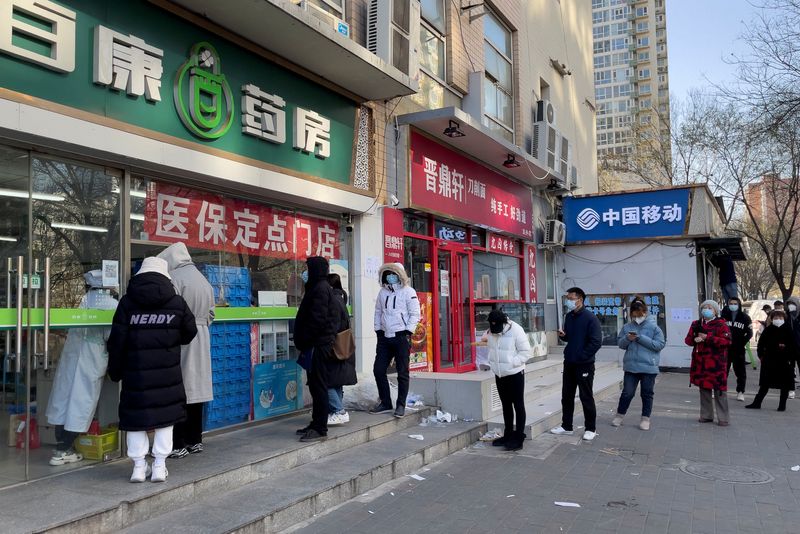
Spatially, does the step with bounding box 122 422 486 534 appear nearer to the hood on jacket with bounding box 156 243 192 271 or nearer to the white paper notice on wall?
the hood on jacket with bounding box 156 243 192 271

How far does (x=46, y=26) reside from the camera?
4836 mm

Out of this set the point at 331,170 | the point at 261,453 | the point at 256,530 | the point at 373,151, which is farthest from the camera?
the point at 373,151

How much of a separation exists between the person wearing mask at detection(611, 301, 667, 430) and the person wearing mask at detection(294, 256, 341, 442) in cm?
436

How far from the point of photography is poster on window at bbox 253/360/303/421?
7.04 m

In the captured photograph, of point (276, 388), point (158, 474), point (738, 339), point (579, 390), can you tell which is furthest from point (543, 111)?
point (158, 474)

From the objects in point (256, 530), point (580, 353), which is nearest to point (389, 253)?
point (580, 353)

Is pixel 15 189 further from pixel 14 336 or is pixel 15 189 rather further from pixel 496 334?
pixel 496 334

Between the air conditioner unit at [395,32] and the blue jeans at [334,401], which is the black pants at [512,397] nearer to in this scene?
the blue jeans at [334,401]

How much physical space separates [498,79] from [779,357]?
7812 millimetres

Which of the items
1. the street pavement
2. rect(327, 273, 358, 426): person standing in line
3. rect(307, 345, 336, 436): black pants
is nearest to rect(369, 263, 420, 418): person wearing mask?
rect(327, 273, 358, 426): person standing in line

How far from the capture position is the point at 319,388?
6.09m

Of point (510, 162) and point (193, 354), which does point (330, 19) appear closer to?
point (193, 354)

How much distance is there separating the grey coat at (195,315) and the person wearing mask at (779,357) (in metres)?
8.73

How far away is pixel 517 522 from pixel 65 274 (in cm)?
423
